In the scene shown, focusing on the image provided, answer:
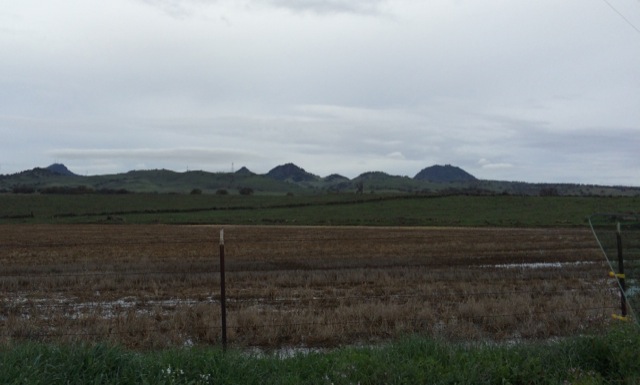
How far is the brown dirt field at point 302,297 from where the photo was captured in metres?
12.0

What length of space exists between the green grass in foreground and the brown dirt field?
2.51 m

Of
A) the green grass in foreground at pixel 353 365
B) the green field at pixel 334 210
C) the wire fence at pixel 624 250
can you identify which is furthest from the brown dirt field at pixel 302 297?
the green field at pixel 334 210

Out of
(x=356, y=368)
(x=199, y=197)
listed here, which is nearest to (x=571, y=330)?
(x=356, y=368)

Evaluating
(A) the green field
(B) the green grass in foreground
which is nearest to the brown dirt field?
(B) the green grass in foreground

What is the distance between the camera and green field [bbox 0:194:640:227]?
251 feet

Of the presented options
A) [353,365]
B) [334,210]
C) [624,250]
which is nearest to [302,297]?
[624,250]

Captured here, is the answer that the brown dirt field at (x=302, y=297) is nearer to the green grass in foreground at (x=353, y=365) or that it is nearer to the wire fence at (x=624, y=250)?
the wire fence at (x=624, y=250)

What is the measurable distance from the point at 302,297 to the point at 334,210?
261 feet

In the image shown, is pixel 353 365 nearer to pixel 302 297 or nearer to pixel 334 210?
pixel 302 297

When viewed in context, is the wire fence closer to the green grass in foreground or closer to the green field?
the green grass in foreground

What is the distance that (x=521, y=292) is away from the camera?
55.4 ft

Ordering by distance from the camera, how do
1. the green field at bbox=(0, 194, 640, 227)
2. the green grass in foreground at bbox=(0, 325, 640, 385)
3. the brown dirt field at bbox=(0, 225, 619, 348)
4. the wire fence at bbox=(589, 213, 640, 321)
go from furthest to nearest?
the green field at bbox=(0, 194, 640, 227) → the brown dirt field at bbox=(0, 225, 619, 348) → the wire fence at bbox=(589, 213, 640, 321) → the green grass in foreground at bbox=(0, 325, 640, 385)

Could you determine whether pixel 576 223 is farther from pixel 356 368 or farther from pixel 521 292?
pixel 356 368

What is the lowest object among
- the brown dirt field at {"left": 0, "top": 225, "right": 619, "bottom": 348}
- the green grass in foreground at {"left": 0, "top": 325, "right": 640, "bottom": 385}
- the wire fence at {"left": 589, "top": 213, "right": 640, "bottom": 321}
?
the brown dirt field at {"left": 0, "top": 225, "right": 619, "bottom": 348}
